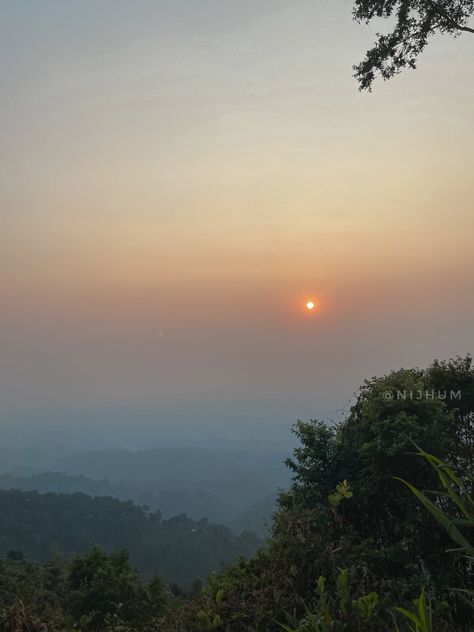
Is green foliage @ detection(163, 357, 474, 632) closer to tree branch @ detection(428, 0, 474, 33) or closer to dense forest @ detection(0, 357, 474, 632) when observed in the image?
dense forest @ detection(0, 357, 474, 632)

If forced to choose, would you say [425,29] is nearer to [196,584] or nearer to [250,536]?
[196,584]

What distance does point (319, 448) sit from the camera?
41.7 ft

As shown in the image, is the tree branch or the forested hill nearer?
the tree branch

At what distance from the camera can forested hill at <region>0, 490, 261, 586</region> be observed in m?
96.5

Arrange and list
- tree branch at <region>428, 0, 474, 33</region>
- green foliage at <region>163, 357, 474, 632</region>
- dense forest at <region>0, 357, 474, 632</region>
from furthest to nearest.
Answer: tree branch at <region>428, 0, 474, 33</region> < green foliage at <region>163, 357, 474, 632</region> < dense forest at <region>0, 357, 474, 632</region>

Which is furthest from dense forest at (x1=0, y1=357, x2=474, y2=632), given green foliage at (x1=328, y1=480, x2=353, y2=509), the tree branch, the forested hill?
the forested hill

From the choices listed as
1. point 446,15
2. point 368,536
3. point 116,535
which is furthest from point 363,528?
point 116,535

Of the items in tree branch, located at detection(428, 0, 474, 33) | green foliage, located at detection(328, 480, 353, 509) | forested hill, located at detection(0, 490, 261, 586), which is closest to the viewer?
green foliage, located at detection(328, 480, 353, 509)

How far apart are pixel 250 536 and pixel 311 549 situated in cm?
12620

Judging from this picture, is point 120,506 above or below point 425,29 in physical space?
below

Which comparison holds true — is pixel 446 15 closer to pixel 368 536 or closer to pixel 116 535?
pixel 368 536

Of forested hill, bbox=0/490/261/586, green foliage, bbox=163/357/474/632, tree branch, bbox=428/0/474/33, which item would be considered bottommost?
forested hill, bbox=0/490/261/586

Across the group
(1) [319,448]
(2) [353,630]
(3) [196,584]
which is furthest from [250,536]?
(2) [353,630]

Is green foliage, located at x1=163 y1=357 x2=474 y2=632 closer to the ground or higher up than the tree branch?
closer to the ground
